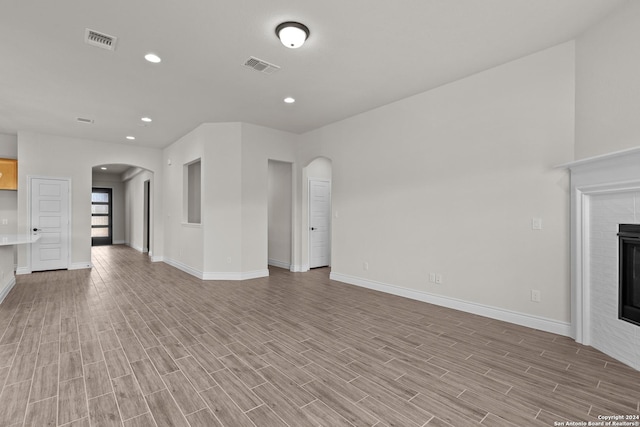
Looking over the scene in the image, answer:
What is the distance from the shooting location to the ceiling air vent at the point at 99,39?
9.77 feet

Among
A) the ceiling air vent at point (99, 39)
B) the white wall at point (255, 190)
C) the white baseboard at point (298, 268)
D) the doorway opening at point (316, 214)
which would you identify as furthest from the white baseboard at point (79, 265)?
the ceiling air vent at point (99, 39)

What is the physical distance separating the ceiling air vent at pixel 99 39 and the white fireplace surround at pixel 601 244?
4729 mm

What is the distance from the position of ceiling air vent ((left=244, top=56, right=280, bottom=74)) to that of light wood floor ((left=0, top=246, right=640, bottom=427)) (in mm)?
3049

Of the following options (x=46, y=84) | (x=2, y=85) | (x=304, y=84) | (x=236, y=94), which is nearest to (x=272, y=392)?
(x=304, y=84)

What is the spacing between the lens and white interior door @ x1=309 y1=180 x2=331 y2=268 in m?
6.90

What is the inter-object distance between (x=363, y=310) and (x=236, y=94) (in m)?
3.59

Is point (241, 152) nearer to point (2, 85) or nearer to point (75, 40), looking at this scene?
point (75, 40)

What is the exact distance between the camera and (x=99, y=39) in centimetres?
307

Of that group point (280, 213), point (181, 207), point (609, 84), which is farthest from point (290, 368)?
point (181, 207)

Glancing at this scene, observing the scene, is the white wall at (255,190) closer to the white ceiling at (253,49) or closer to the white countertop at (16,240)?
the white ceiling at (253,49)

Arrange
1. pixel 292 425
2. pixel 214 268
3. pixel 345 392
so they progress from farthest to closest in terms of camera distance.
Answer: pixel 214 268 < pixel 345 392 < pixel 292 425

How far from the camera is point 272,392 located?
214cm

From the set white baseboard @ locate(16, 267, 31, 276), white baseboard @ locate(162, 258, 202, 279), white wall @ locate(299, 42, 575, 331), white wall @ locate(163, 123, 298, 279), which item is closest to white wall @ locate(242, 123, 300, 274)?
white wall @ locate(163, 123, 298, 279)

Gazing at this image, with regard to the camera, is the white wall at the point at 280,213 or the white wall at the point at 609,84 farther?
the white wall at the point at 280,213
